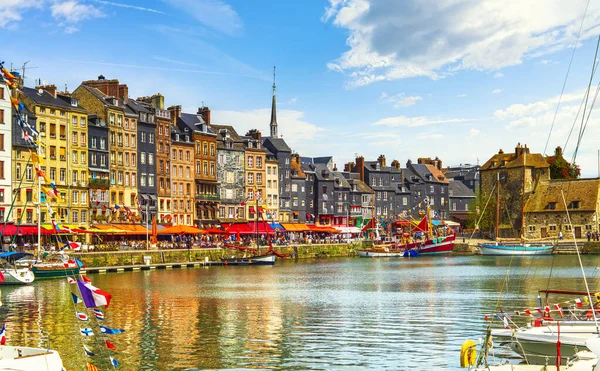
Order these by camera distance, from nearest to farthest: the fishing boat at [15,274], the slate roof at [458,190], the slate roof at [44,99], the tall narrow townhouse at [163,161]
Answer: the fishing boat at [15,274]
the slate roof at [44,99]
the tall narrow townhouse at [163,161]
the slate roof at [458,190]

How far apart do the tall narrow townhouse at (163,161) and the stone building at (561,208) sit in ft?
142

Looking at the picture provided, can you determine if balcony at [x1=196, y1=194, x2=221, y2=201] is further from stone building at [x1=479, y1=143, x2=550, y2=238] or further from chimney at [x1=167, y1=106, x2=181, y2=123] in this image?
stone building at [x1=479, y1=143, x2=550, y2=238]

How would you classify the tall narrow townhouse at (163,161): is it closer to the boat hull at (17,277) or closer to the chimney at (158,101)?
the chimney at (158,101)

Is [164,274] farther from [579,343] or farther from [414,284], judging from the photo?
[579,343]

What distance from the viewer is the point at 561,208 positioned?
95.6 metres

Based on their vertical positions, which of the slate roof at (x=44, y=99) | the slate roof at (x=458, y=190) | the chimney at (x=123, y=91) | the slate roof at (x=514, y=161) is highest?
the chimney at (x=123, y=91)

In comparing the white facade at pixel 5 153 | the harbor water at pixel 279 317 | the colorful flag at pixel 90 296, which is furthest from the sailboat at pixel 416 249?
the colorful flag at pixel 90 296

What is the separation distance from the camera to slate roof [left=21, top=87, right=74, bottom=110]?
236ft

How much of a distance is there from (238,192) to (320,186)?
1680 centimetres

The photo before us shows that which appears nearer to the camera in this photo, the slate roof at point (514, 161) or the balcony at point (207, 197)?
the balcony at point (207, 197)

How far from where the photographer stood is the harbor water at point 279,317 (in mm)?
25438

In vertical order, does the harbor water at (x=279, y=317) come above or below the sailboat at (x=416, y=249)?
below

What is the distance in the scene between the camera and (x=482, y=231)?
107188 mm

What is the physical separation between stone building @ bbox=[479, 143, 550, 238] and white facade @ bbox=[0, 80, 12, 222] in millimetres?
58698
